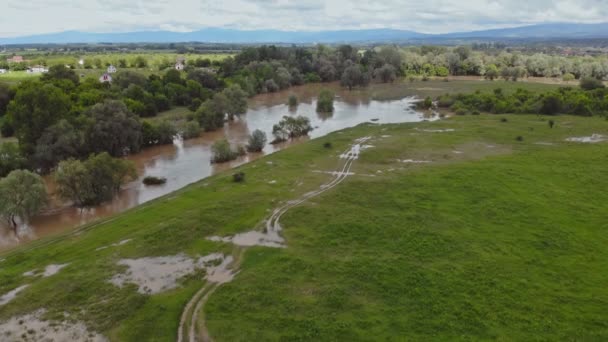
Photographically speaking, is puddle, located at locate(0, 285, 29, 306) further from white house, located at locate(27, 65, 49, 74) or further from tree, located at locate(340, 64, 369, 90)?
white house, located at locate(27, 65, 49, 74)

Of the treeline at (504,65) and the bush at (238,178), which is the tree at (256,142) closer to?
the bush at (238,178)

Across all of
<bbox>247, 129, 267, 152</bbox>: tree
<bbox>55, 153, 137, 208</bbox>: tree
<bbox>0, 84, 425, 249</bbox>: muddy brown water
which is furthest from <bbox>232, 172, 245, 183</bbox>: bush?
<bbox>247, 129, 267, 152</bbox>: tree

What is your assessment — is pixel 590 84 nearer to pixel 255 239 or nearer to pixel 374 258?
pixel 374 258

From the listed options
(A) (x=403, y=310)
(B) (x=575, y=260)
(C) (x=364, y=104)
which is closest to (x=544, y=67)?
(C) (x=364, y=104)

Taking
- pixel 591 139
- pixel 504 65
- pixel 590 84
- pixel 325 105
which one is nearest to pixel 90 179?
pixel 325 105

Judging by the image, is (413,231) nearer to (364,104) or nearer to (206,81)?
(364,104)

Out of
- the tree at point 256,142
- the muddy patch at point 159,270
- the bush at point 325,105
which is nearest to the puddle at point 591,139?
the tree at point 256,142
